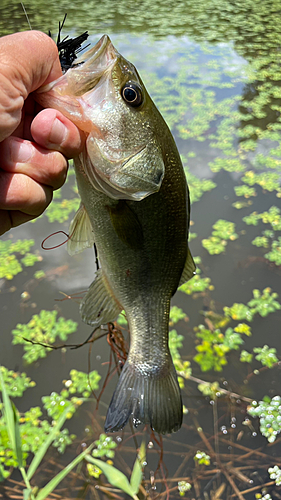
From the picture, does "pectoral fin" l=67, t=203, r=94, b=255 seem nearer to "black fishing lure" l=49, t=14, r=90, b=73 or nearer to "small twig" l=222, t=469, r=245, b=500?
"black fishing lure" l=49, t=14, r=90, b=73

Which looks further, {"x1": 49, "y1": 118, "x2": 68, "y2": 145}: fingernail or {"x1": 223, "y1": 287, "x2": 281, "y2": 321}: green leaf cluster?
{"x1": 223, "y1": 287, "x2": 281, "y2": 321}: green leaf cluster

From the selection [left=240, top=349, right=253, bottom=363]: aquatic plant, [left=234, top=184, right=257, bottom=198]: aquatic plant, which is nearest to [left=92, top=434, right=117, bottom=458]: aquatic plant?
[left=240, top=349, right=253, bottom=363]: aquatic plant

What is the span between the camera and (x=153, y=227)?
1.14 m

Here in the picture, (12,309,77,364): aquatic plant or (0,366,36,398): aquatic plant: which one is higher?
(12,309,77,364): aquatic plant

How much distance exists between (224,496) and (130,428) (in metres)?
0.67

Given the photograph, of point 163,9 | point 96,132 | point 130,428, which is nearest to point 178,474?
point 130,428

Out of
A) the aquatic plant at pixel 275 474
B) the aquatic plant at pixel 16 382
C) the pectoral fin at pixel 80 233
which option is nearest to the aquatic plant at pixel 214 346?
the aquatic plant at pixel 275 474

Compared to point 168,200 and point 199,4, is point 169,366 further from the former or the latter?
point 199,4

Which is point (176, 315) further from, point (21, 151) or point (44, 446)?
point (21, 151)

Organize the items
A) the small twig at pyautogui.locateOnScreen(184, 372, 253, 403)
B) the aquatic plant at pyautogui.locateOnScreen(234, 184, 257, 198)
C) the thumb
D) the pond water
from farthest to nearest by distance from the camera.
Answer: the aquatic plant at pyautogui.locateOnScreen(234, 184, 257, 198) → the small twig at pyautogui.locateOnScreen(184, 372, 253, 403) → the pond water → the thumb

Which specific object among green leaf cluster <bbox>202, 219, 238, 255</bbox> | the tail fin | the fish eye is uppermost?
the fish eye

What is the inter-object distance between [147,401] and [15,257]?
2.52m

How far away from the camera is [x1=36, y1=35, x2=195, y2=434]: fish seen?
951 millimetres

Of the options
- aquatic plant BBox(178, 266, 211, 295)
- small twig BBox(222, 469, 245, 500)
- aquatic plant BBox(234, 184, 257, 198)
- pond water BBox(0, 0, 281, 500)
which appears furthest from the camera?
aquatic plant BBox(234, 184, 257, 198)
